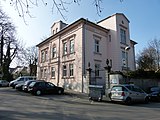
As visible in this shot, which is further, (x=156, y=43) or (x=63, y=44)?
(x=156, y=43)

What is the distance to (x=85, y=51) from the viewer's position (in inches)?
1033

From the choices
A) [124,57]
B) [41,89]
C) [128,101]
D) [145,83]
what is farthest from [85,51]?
[128,101]

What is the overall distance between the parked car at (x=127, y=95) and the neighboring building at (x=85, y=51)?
7.65 metres

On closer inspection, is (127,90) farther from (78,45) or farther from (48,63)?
(48,63)

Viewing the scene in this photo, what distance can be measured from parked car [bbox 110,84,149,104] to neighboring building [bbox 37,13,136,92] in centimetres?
765

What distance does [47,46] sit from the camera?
36406mm

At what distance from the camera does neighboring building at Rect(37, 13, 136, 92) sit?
26.5 meters

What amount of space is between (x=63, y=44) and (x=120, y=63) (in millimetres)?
9293

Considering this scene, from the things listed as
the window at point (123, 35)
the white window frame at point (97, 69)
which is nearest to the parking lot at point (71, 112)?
the white window frame at point (97, 69)

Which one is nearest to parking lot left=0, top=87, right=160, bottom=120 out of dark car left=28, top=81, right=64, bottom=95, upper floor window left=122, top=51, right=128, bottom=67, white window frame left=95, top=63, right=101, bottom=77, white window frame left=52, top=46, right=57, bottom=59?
dark car left=28, top=81, right=64, bottom=95

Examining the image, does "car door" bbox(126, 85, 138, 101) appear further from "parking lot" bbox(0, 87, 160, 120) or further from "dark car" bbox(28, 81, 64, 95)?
"dark car" bbox(28, 81, 64, 95)

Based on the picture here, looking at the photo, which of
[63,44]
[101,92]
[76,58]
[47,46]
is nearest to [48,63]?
[47,46]

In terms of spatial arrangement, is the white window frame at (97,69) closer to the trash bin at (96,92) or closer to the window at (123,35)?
the window at (123,35)

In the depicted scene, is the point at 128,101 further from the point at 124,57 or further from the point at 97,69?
the point at 124,57
